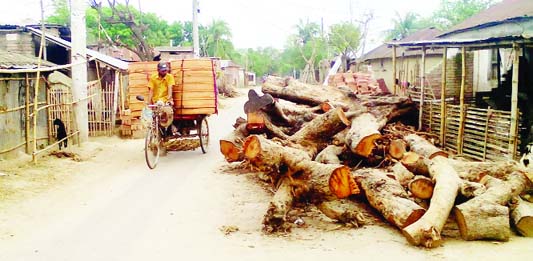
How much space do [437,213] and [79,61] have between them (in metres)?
10.4

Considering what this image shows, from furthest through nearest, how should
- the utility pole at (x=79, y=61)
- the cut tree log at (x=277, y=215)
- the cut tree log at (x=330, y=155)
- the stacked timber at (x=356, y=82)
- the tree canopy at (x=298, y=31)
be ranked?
the tree canopy at (x=298, y=31), the stacked timber at (x=356, y=82), the utility pole at (x=79, y=61), the cut tree log at (x=330, y=155), the cut tree log at (x=277, y=215)

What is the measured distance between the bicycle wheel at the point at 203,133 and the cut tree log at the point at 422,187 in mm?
6144

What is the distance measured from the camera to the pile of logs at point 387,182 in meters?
6.00

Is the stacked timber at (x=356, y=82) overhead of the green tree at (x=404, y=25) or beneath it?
beneath

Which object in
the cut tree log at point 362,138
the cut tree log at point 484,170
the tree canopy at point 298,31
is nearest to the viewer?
the cut tree log at point 484,170

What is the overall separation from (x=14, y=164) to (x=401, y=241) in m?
7.58

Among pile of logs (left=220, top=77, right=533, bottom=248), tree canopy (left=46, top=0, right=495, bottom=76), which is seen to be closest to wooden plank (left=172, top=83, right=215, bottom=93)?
pile of logs (left=220, top=77, right=533, bottom=248)

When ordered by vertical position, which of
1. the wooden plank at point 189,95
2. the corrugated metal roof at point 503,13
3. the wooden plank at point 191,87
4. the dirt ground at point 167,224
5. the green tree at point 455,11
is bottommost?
the dirt ground at point 167,224

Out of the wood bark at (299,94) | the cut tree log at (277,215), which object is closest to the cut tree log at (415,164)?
the cut tree log at (277,215)

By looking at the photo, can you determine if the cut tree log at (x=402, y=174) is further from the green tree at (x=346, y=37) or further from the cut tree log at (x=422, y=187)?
the green tree at (x=346, y=37)

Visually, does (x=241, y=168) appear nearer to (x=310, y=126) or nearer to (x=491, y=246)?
(x=310, y=126)

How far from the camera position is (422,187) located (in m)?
6.77

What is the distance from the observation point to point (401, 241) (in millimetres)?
5992

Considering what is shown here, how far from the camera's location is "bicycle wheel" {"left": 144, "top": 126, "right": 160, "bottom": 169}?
1024cm
